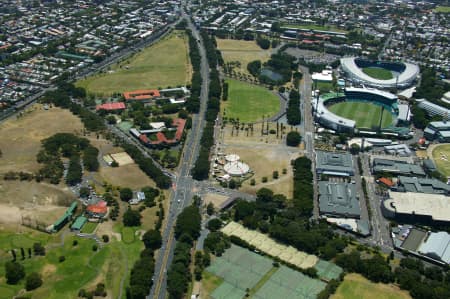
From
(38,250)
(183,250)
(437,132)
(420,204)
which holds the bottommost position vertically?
(38,250)

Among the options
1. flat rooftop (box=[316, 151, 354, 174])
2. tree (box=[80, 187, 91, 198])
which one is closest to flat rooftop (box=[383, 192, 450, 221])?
flat rooftop (box=[316, 151, 354, 174])

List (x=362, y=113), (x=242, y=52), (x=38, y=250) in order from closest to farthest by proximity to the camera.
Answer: (x=38, y=250) < (x=362, y=113) < (x=242, y=52)

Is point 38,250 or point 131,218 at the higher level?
point 131,218

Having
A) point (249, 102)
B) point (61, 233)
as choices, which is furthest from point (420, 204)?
point (61, 233)

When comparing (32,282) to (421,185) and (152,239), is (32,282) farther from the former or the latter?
(421,185)

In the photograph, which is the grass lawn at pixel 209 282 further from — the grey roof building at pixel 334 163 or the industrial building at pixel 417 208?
the grey roof building at pixel 334 163

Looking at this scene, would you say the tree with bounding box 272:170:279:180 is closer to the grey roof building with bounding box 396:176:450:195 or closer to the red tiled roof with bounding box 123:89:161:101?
the grey roof building with bounding box 396:176:450:195

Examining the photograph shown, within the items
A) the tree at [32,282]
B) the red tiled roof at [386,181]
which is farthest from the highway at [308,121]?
the tree at [32,282]
